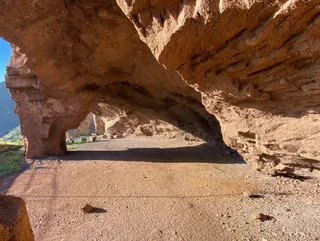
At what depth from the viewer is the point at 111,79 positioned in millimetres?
9531

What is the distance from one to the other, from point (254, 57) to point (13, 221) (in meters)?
3.71

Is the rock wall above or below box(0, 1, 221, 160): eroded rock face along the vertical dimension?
below

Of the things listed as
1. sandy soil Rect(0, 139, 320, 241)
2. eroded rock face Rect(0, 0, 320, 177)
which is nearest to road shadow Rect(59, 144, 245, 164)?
sandy soil Rect(0, 139, 320, 241)

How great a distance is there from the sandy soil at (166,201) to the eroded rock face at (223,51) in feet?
2.73

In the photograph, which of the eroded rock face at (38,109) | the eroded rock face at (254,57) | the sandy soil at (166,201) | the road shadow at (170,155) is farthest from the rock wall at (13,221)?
the eroded rock face at (38,109)

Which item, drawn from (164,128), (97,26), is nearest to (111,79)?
(97,26)

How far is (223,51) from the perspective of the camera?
3955mm

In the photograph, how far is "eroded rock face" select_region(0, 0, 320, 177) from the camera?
334cm

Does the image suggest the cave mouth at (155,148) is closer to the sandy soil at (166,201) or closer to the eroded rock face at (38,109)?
the sandy soil at (166,201)

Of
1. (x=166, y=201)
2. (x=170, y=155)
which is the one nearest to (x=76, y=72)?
(x=170, y=155)

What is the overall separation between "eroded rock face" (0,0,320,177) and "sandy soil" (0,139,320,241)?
0.83 meters

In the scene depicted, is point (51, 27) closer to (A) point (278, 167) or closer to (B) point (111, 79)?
(B) point (111, 79)

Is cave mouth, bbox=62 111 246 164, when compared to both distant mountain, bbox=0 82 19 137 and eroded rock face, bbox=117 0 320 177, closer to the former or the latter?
eroded rock face, bbox=117 0 320 177

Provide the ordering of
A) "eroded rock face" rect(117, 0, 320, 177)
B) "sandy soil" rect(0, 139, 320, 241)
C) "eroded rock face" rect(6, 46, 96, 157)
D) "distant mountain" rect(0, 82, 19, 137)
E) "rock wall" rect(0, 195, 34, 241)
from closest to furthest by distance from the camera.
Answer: "rock wall" rect(0, 195, 34, 241) → "eroded rock face" rect(117, 0, 320, 177) → "sandy soil" rect(0, 139, 320, 241) → "eroded rock face" rect(6, 46, 96, 157) → "distant mountain" rect(0, 82, 19, 137)
